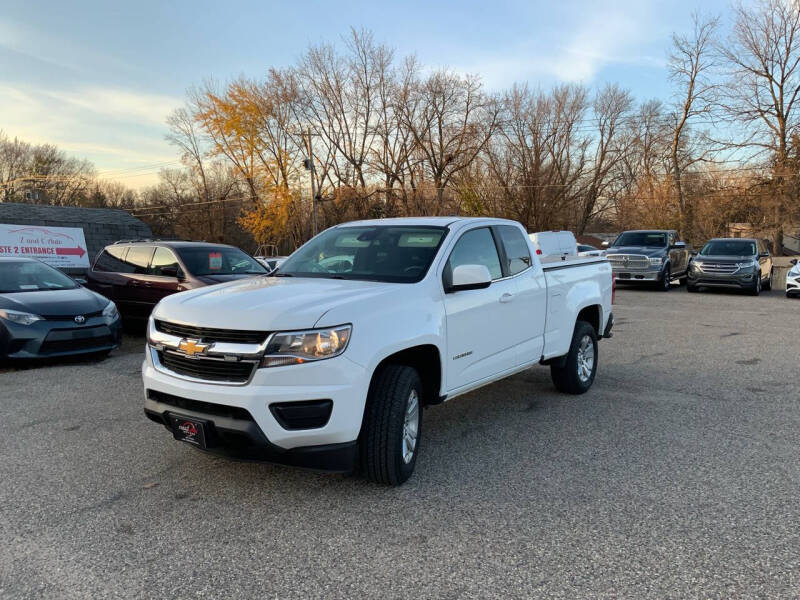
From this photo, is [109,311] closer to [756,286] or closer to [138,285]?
[138,285]

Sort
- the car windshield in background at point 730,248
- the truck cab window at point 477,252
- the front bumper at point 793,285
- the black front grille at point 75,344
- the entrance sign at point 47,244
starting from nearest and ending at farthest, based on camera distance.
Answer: the truck cab window at point 477,252, the black front grille at point 75,344, the entrance sign at point 47,244, the front bumper at point 793,285, the car windshield in background at point 730,248

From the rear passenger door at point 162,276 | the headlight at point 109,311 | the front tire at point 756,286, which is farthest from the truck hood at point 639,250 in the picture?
the headlight at point 109,311

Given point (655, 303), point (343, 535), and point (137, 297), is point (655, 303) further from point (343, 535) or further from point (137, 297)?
point (343, 535)

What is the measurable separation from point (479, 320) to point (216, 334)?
6.43 ft

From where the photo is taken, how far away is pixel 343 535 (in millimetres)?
3217

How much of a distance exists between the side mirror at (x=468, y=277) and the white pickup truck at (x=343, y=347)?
11 millimetres

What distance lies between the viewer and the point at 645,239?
20.8m

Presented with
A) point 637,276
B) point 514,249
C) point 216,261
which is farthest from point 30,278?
point 637,276

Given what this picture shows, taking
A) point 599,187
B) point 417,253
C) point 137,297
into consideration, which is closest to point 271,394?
point 417,253

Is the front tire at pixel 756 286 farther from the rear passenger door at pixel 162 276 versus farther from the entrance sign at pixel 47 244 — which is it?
the entrance sign at pixel 47 244

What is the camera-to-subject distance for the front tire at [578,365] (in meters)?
6.00

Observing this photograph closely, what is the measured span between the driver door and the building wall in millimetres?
19615

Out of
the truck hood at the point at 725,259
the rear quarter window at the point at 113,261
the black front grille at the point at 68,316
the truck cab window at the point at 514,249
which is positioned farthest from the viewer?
the truck hood at the point at 725,259

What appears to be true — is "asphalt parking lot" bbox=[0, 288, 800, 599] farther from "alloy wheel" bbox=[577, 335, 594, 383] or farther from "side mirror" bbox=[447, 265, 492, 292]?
"side mirror" bbox=[447, 265, 492, 292]
